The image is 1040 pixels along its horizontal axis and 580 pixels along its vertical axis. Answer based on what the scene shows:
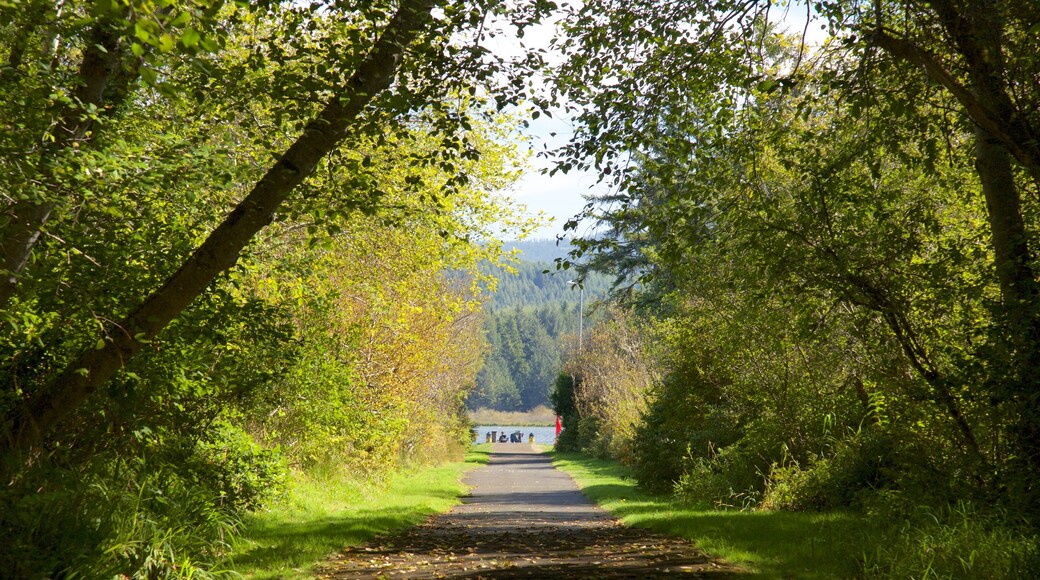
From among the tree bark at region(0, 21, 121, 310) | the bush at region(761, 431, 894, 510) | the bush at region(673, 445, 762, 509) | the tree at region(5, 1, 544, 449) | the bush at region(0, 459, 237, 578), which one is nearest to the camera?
the bush at region(0, 459, 237, 578)

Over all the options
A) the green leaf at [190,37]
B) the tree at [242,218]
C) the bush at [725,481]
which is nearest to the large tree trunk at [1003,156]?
the tree at [242,218]

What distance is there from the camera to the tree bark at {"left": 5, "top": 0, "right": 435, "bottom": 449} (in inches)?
267

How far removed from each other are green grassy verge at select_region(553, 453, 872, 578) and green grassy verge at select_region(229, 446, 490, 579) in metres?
4.01

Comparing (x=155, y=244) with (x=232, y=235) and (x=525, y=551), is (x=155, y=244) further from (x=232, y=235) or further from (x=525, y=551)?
(x=525, y=551)

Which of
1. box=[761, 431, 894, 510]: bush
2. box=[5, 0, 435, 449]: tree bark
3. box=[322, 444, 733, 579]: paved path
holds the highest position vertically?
box=[5, 0, 435, 449]: tree bark

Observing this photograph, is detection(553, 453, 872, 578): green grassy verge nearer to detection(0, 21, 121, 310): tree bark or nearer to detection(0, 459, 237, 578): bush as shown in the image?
detection(0, 459, 237, 578): bush

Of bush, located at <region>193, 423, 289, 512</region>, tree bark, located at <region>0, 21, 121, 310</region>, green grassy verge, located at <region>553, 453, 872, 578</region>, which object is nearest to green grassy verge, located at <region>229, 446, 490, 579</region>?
bush, located at <region>193, 423, 289, 512</region>

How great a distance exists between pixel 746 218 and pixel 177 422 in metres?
6.70

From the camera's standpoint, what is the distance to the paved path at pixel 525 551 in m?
8.96

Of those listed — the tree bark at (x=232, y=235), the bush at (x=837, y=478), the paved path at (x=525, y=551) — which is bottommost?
the paved path at (x=525, y=551)

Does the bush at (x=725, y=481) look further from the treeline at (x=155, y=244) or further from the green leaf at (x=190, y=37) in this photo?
the green leaf at (x=190, y=37)

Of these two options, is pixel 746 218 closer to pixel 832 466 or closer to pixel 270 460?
pixel 832 466

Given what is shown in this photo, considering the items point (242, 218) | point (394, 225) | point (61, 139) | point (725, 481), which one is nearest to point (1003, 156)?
point (394, 225)

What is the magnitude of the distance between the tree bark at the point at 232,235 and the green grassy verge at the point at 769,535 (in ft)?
18.9
